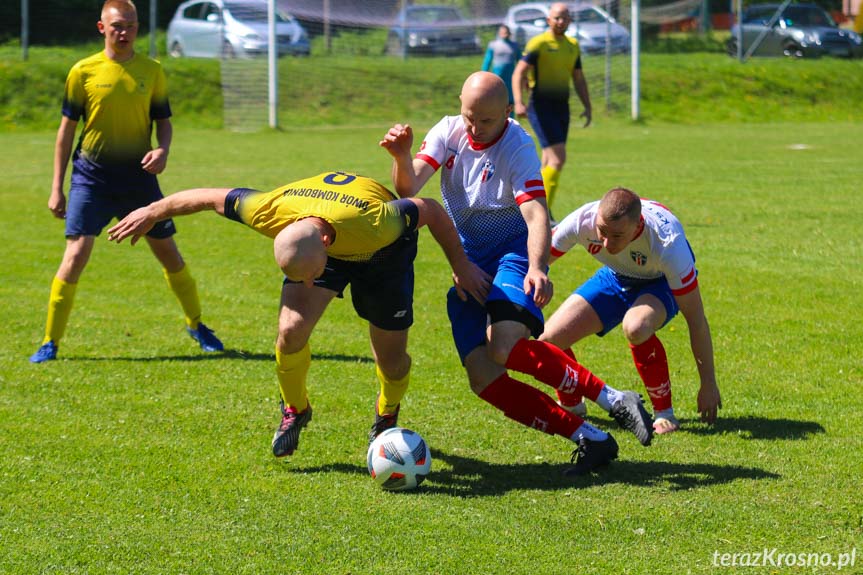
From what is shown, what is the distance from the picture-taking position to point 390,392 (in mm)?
5852

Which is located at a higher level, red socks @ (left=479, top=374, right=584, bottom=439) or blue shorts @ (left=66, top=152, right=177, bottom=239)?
blue shorts @ (left=66, top=152, right=177, bottom=239)

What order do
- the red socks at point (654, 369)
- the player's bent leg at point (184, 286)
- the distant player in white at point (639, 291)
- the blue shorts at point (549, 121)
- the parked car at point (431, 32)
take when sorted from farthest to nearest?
the parked car at point (431, 32), the blue shorts at point (549, 121), the player's bent leg at point (184, 286), the red socks at point (654, 369), the distant player in white at point (639, 291)

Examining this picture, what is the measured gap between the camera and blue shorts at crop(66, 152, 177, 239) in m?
7.77

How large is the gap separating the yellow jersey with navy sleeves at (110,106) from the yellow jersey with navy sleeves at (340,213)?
Result: 2.86 m

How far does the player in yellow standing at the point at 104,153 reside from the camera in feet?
25.5

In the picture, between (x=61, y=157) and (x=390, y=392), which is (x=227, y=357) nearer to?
(x=61, y=157)

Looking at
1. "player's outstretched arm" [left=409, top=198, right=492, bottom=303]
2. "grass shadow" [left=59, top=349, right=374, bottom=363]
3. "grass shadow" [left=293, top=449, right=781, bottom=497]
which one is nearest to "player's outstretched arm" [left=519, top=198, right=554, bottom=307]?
"player's outstretched arm" [left=409, top=198, right=492, bottom=303]

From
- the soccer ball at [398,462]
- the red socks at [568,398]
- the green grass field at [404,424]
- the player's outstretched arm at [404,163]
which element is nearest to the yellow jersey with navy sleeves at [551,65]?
the green grass field at [404,424]

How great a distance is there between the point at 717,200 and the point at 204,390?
29.5ft

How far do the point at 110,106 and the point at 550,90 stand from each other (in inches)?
244

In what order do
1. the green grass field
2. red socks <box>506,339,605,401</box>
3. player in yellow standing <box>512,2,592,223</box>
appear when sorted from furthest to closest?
player in yellow standing <box>512,2,592,223</box> → red socks <box>506,339,605,401</box> → the green grass field

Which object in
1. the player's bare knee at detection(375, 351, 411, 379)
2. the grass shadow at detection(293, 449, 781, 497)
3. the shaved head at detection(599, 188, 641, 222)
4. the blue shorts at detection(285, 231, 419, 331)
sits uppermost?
the shaved head at detection(599, 188, 641, 222)

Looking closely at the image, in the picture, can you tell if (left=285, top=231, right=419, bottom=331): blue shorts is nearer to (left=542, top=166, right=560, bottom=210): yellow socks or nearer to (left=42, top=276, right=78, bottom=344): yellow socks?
(left=42, top=276, right=78, bottom=344): yellow socks
